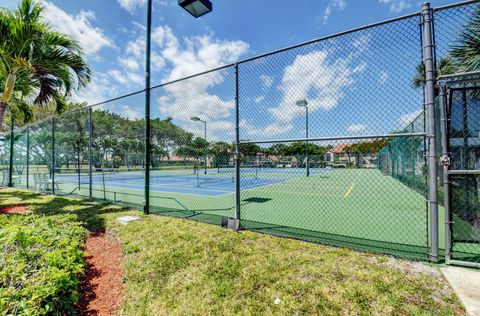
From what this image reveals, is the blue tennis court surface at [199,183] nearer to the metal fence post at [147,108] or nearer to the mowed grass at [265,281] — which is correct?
the metal fence post at [147,108]

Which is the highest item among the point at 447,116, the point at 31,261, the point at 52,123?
the point at 52,123

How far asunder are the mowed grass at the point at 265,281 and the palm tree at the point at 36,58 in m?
6.22

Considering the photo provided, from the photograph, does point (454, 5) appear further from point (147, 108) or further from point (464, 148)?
point (147, 108)

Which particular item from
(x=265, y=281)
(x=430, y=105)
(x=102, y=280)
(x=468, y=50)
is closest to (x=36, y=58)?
(x=102, y=280)

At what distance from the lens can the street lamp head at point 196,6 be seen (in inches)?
171

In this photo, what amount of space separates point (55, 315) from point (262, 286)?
1971mm

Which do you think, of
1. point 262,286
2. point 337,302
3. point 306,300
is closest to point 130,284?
point 262,286

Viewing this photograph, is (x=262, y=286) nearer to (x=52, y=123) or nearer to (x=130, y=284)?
(x=130, y=284)

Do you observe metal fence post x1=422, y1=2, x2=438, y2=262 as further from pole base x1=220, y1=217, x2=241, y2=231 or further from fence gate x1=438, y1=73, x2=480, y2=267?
pole base x1=220, y1=217, x2=241, y2=231

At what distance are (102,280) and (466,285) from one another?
426cm

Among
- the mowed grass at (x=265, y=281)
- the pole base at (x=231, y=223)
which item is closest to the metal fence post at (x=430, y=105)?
the mowed grass at (x=265, y=281)

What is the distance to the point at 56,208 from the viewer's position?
696 centimetres

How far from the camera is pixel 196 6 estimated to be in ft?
14.6

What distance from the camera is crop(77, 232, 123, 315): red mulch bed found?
8.46 feet
